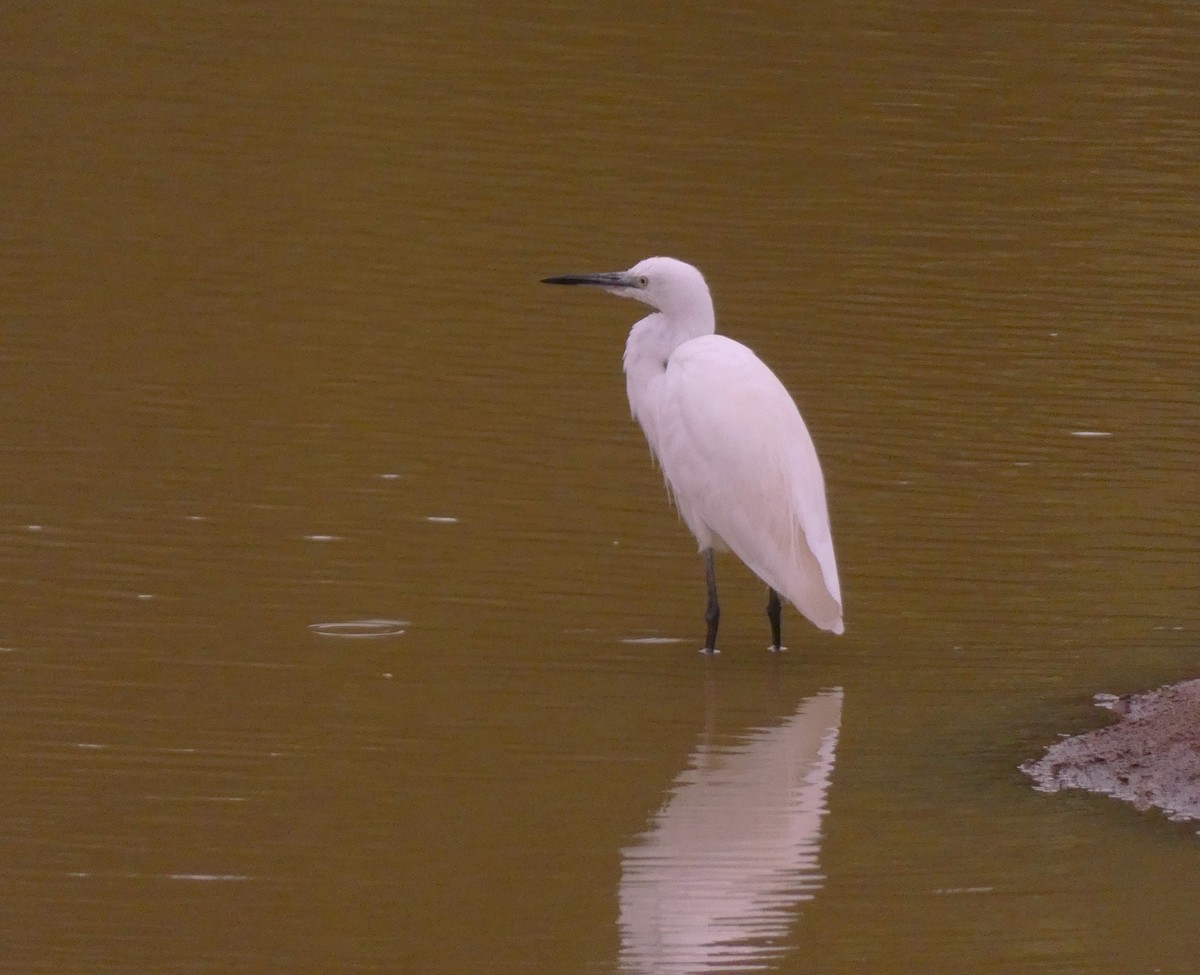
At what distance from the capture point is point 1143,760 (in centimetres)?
596

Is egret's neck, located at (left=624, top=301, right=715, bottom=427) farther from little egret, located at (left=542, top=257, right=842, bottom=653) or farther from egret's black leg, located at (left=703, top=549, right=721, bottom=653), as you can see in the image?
egret's black leg, located at (left=703, top=549, right=721, bottom=653)

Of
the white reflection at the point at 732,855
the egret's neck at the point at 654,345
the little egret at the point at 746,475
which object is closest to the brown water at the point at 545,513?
the white reflection at the point at 732,855

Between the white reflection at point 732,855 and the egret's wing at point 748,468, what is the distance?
0.51m

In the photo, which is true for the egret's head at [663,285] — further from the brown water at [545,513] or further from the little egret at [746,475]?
the brown water at [545,513]

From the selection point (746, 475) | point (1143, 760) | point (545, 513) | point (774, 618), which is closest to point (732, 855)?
point (1143, 760)

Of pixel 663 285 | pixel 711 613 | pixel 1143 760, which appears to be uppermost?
pixel 663 285

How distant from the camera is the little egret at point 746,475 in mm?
6957

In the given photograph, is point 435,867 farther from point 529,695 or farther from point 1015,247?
point 1015,247

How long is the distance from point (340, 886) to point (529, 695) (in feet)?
4.36

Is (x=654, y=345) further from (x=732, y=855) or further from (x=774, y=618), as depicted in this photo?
(x=732, y=855)

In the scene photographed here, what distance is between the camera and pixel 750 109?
14.7m

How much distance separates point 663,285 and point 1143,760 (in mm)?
2308

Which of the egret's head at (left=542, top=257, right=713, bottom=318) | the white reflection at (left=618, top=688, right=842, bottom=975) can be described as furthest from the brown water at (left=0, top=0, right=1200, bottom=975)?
the egret's head at (left=542, top=257, right=713, bottom=318)

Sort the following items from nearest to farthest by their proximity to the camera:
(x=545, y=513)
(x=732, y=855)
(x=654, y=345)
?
1. (x=732, y=855)
2. (x=654, y=345)
3. (x=545, y=513)
